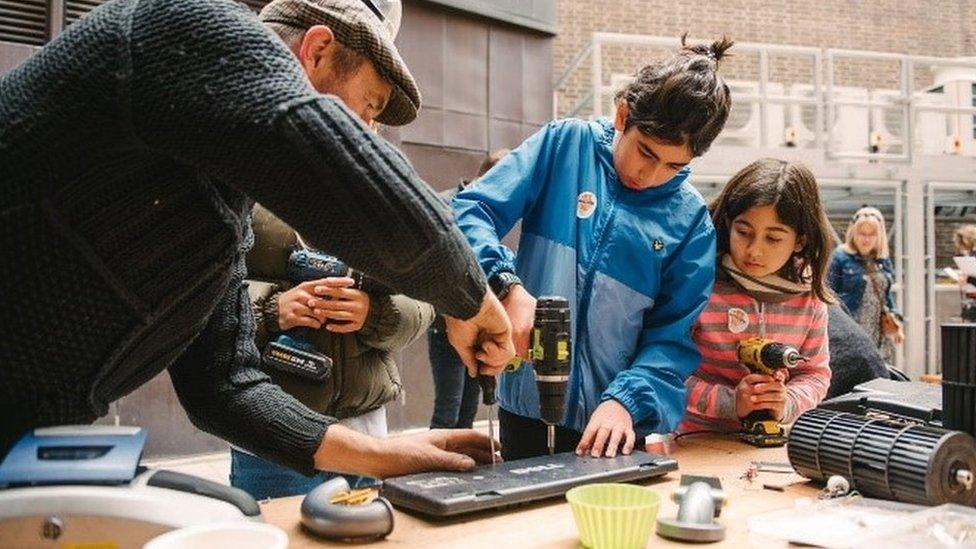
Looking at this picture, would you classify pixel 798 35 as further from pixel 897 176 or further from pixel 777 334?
pixel 777 334

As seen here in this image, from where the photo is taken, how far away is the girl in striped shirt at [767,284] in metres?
1.95

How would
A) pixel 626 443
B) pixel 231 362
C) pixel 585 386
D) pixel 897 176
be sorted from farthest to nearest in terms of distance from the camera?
pixel 897 176 → pixel 585 386 → pixel 626 443 → pixel 231 362

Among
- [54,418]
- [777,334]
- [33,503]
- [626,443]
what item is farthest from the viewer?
[777,334]

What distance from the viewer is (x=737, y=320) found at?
6.45 ft

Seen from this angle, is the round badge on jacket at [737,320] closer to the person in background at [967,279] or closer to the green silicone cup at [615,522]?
the green silicone cup at [615,522]

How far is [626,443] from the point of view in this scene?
4.68ft

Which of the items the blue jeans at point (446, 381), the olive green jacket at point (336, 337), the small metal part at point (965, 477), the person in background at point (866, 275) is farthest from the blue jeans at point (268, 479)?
the person in background at point (866, 275)

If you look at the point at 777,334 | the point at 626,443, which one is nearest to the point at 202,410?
the point at 626,443

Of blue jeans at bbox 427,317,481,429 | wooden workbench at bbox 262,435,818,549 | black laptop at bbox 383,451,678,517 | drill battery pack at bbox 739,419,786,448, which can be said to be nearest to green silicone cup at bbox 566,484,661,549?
wooden workbench at bbox 262,435,818,549

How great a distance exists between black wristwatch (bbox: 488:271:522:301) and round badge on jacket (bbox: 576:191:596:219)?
0.95 feet

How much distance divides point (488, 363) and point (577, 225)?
0.60m

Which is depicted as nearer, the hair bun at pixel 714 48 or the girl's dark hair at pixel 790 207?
the hair bun at pixel 714 48

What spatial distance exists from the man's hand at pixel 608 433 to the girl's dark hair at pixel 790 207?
73cm

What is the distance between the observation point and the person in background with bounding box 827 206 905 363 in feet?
17.9
